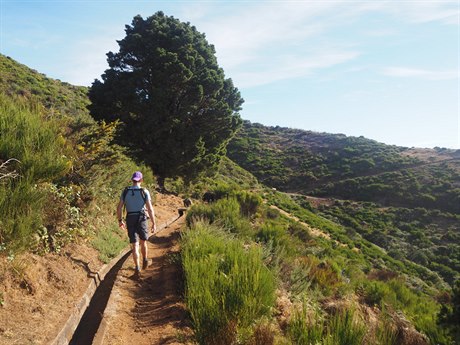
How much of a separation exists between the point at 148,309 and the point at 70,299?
1077 mm

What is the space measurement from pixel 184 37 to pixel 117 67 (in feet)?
11.9

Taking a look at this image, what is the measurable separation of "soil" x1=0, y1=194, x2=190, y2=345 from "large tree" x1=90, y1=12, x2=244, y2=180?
36.2 ft

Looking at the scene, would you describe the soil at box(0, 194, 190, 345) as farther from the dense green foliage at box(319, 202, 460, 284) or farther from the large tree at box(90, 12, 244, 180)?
the dense green foliage at box(319, 202, 460, 284)

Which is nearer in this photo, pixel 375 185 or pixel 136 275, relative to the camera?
pixel 136 275

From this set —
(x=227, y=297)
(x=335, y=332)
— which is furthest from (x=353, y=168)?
(x=335, y=332)

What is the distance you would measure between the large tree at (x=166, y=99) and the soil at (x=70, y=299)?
36.2ft

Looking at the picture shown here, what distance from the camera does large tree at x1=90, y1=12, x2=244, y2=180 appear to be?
1720 cm

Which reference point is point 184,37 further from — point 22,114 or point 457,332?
point 457,332

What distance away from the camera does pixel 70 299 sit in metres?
5.22

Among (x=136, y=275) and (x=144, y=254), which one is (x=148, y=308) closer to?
(x=136, y=275)

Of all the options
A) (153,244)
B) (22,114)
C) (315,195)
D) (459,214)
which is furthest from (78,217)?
(315,195)

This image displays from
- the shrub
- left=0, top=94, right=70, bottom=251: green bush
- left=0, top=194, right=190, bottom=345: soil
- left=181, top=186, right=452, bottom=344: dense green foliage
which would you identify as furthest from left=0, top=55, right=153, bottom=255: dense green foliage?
Result: the shrub

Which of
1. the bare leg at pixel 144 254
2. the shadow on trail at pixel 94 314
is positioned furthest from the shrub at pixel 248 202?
the shadow on trail at pixel 94 314

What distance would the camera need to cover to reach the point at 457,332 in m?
5.51
